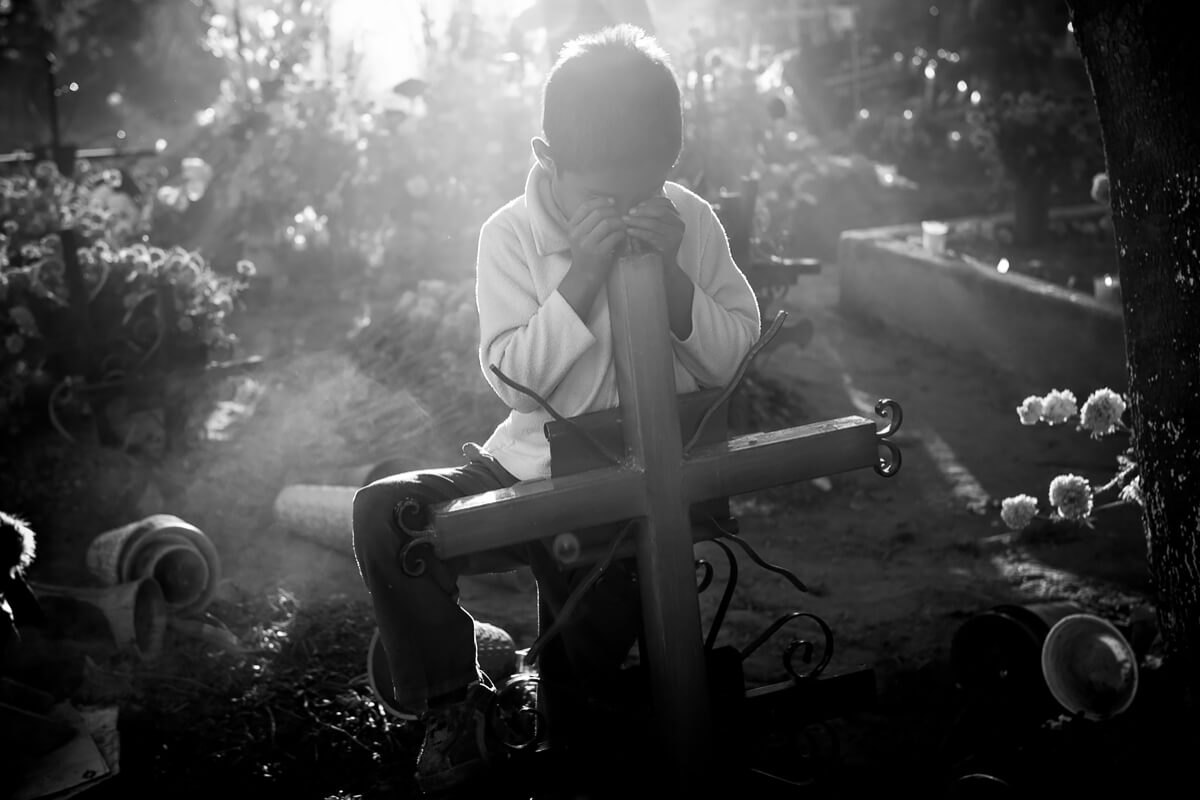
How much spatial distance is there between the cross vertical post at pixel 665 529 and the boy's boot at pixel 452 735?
48cm

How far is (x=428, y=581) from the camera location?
7.45 feet

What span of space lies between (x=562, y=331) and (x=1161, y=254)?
55.0 inches

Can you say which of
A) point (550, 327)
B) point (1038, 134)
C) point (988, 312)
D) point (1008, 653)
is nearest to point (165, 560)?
point (550, 327)

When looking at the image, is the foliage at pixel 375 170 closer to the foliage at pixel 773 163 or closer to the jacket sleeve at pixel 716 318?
the foliage at pixel 773 163

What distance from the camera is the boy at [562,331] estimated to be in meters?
2.07

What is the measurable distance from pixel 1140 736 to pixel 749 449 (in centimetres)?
135

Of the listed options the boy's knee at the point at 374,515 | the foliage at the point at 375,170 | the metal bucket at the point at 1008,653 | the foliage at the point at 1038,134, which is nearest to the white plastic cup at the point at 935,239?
the foliage at the point at 1038,134

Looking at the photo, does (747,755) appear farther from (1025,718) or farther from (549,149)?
(549,149)

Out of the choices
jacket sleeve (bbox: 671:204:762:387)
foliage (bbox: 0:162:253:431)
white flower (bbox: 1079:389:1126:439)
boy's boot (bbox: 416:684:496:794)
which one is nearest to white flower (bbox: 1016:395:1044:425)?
white flower (bbox: 1079:389:1126:439)

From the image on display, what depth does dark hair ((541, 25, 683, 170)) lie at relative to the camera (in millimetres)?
2068

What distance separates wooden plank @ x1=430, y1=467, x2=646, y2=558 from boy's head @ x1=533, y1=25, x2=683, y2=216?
1.70ft

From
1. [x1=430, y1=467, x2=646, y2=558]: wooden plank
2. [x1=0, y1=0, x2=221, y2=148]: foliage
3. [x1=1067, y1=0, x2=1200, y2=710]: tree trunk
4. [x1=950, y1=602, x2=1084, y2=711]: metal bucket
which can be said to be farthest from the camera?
[x1=0, y1=0, x2=221, y2=148]: foliage

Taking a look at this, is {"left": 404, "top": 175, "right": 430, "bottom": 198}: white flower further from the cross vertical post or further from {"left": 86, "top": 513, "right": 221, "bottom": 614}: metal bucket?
the cross vertical post

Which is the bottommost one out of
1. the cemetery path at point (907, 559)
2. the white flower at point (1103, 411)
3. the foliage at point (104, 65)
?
the cemetery path at point (907, 559)
